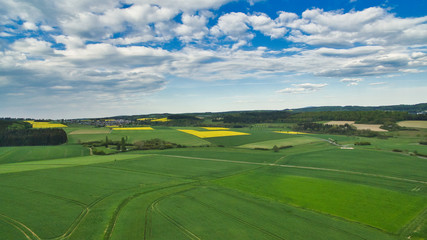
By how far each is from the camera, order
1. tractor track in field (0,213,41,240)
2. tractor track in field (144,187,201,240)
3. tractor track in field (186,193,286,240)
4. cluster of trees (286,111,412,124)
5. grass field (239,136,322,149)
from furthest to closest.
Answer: cluster of trees (286,111,412,124) < grass field (239,136,322,149) < tractor track in field (186,193,286,240) < tractor track in field (144,187,201,240) < tractor track in field (0,213,41,240)

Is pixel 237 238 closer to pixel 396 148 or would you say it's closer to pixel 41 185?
pixel 41 185

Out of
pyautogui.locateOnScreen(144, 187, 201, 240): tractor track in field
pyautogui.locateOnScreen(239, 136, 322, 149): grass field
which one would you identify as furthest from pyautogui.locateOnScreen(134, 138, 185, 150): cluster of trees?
pyautogui.locateOnScreen(144, 187, 201, 240): tractor track in field

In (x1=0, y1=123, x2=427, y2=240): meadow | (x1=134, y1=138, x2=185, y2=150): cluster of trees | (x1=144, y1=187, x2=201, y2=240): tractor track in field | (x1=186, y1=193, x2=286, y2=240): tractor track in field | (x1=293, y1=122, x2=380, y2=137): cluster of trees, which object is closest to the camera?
(x1=144, y1=187, x2=201, y2=240): tractor track in field

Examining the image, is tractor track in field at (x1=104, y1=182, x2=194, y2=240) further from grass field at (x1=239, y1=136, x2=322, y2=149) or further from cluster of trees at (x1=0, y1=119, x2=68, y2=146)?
cluster of trees at (x1=0, y1=119, x2=68, y2=146)

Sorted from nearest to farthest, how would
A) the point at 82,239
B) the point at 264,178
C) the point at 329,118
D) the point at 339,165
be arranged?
the point at 82,239
the point at 264,178
the point at 339,165
the point at 329,118

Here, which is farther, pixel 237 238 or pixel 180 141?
pixel 180 141

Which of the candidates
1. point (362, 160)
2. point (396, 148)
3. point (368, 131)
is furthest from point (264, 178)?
point (368, 131)
